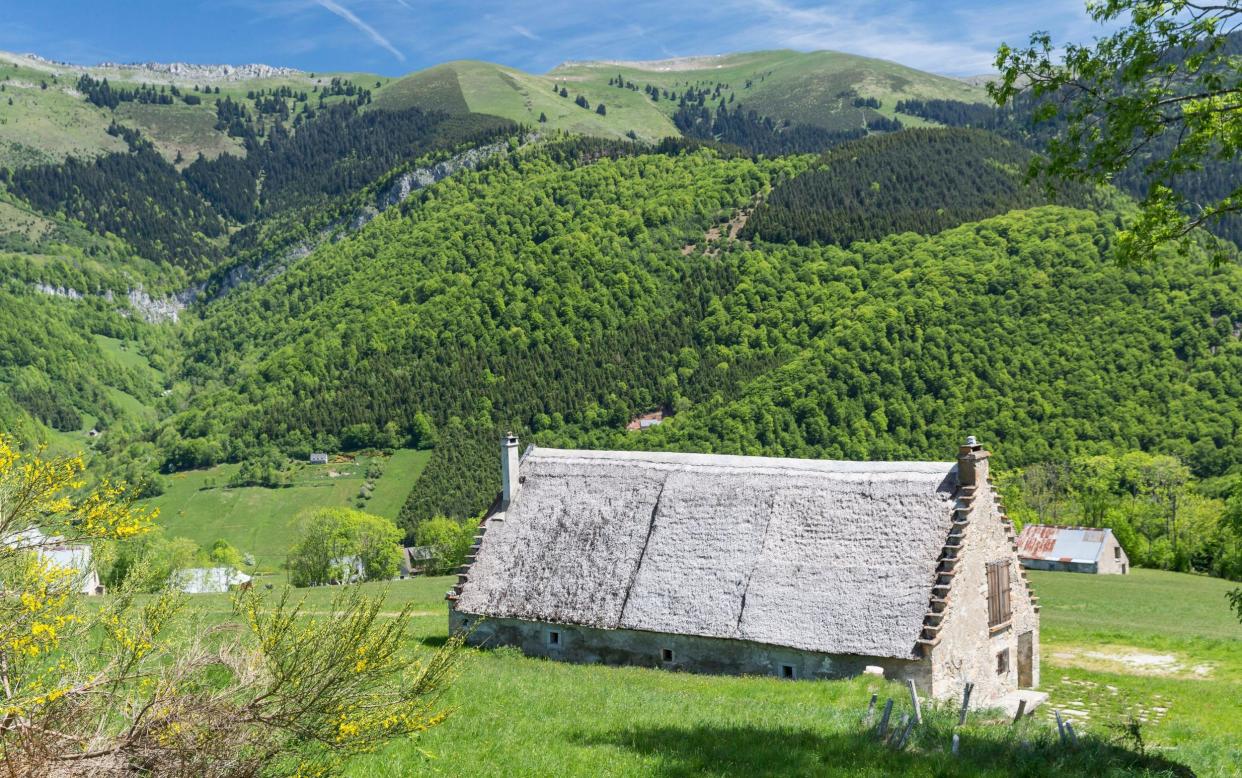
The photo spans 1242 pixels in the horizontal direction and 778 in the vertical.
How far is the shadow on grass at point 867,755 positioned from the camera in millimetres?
14836

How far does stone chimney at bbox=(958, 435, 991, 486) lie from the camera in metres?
27.4

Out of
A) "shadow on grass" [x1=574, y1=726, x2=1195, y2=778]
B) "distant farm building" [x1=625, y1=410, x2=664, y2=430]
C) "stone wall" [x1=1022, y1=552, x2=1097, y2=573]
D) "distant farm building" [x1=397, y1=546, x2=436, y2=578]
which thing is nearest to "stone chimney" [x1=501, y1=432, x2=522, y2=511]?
"shadow on grass" [x1=574, y1=726, x2=1195, y2=778]

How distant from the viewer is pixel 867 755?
1550cm

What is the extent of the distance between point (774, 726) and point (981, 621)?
11648 millimetres

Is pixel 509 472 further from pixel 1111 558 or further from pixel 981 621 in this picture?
pixel 1111 558

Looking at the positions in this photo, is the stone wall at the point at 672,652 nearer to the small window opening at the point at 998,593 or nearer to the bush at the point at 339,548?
the small window opening at the point at 998,593

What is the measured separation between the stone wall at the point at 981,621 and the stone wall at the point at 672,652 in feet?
4.25

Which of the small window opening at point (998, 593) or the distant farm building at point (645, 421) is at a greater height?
the small window opening at point (998, 593)

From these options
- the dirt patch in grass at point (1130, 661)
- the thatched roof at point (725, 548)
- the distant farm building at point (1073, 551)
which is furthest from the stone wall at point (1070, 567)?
the thatched roof at point (725, 548)

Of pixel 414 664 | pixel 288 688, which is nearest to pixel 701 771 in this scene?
pixel 414 664

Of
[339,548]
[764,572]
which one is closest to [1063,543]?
[339,548]

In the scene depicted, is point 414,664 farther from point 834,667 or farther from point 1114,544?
point 1114,544

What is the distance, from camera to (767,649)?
27.0 metres

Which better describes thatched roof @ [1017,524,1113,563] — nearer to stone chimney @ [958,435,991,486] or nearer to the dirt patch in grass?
the dirt patch in grass
